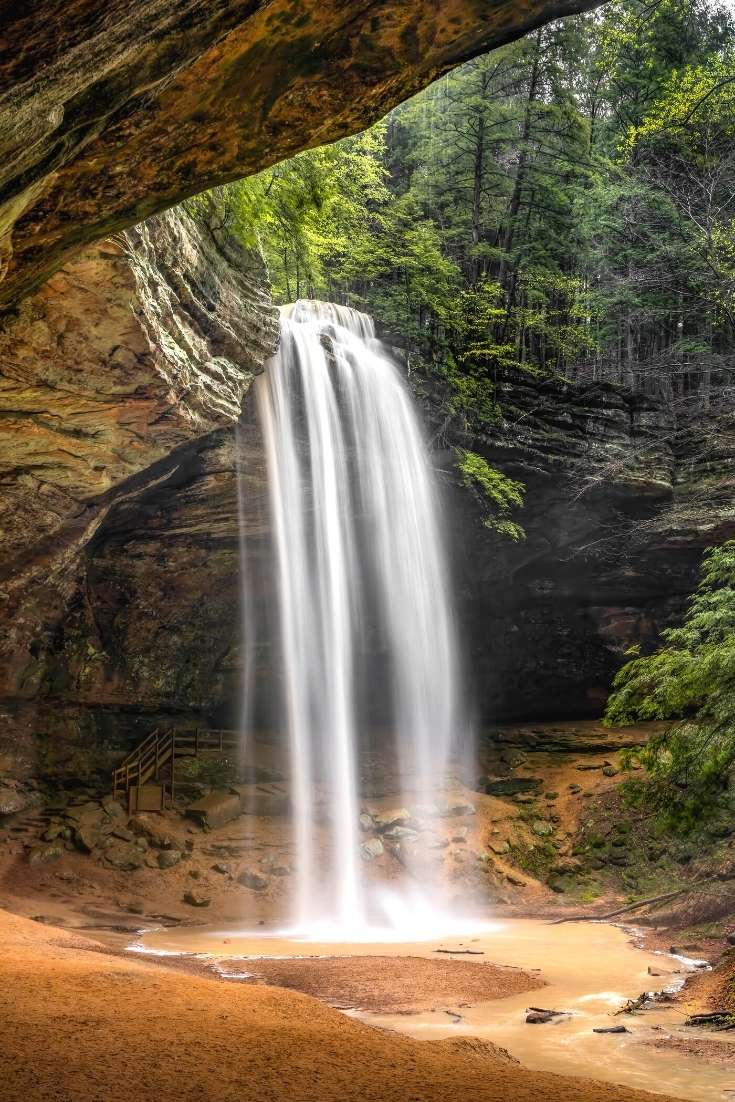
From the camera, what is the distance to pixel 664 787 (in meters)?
8.77

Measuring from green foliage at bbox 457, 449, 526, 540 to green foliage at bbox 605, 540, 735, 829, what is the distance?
33.1 feet

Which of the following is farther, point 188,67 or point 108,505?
point 108,505

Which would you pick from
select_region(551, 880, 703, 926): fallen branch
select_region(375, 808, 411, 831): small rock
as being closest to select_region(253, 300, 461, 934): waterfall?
select_region(375, 808, 411, 831): small rock

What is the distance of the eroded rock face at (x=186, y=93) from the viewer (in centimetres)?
477

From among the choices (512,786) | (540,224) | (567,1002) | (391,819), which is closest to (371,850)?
(391,819)

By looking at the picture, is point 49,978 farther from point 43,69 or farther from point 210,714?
point 210,714

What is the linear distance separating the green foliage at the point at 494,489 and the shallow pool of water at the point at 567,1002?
9.06m

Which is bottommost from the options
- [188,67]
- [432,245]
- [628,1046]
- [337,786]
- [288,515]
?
[628,1046]

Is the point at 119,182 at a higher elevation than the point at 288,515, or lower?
lower

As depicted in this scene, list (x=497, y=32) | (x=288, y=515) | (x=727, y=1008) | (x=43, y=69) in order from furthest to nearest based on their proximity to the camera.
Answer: (x=288, y=515) < (x=727, y=1008) < (x=497, y=32) < (x=43, y=69)

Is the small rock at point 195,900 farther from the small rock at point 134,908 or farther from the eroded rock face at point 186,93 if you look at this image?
the eroded rock face at point 186,93

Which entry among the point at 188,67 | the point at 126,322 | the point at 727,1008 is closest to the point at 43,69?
the point at 188,67

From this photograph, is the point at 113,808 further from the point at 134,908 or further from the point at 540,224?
the point at 540,224

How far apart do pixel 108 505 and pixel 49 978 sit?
369 inches
